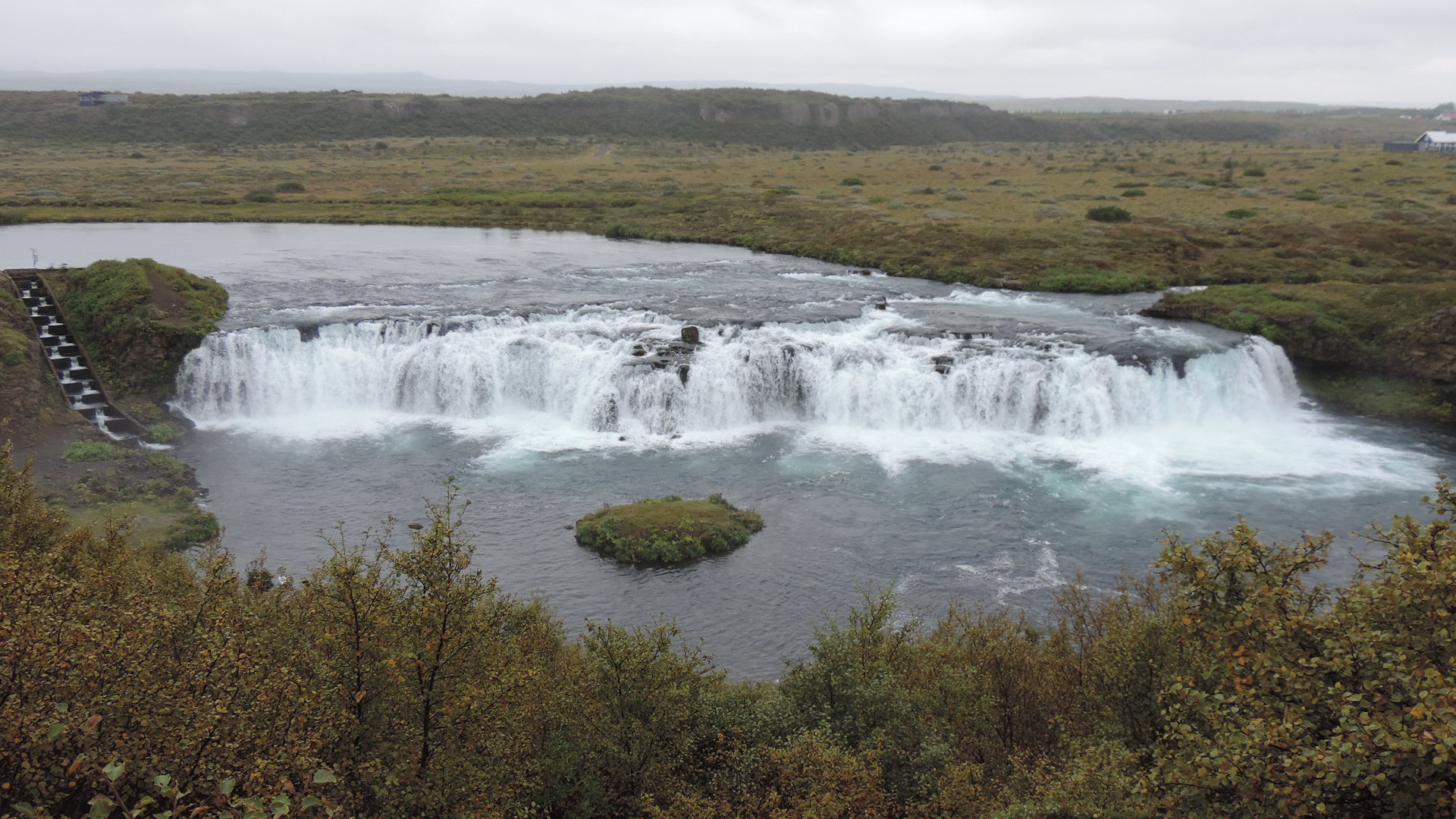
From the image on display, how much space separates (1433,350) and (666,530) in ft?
127

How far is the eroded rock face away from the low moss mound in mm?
34187

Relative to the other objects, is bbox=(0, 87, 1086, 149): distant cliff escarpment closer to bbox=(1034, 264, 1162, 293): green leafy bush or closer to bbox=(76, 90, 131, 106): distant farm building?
bbox=(76, 90, 131, 106): distant farm building

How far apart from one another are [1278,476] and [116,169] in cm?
12749

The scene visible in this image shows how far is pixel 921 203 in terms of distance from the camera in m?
91.0

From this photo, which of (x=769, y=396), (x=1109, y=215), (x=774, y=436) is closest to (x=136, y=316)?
(x=769, y=396)

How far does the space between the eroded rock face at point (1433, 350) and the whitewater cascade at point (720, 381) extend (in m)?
5.44

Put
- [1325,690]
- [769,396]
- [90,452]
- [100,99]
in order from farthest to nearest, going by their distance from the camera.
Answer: [100,99] → [769,396] → [90,452] → [1325,690]

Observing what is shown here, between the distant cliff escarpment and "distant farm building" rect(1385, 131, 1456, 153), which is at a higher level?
the distant cliff escarpment

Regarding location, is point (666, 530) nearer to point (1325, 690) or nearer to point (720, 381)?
point (720, 381)

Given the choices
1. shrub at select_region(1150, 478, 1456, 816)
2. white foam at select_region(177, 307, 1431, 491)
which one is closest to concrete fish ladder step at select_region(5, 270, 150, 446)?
white foam at select_region(177, 307, 1431, 491)

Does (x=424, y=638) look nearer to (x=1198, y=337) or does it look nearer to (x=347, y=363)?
(x=347, y=363)

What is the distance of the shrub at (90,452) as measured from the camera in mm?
35906

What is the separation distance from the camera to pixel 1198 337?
156ft

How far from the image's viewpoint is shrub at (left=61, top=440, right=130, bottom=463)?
Result: 118 feet
